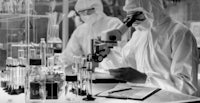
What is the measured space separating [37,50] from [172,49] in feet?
4.09

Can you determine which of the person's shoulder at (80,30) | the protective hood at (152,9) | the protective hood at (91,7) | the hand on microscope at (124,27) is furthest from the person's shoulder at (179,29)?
the person's shoulder at (80,30)

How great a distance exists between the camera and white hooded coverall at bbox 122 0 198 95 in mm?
2432

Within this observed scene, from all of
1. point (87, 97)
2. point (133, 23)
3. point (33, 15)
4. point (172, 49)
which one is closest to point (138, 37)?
point (133, 23)

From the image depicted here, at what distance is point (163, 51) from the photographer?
2641 mm

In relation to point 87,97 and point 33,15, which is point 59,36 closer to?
point 33,15

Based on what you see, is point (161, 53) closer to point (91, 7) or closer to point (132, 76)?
point (132, 76)

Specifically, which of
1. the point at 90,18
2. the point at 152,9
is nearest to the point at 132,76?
the point at 152,9

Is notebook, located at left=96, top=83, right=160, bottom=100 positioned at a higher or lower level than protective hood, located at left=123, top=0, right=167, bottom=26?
lower

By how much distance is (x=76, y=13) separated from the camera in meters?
3.09

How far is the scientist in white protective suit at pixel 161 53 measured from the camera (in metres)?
2.43

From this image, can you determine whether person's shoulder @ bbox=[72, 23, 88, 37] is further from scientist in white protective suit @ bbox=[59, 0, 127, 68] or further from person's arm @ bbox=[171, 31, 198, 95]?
person's arm @ bbox=[171, 31, 198, 95]

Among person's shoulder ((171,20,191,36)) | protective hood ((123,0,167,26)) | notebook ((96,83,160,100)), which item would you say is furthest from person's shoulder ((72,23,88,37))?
notebook ((96,83,160,100))

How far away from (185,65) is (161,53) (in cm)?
31

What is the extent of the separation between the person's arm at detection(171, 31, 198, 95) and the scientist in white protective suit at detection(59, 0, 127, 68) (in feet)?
2.52
